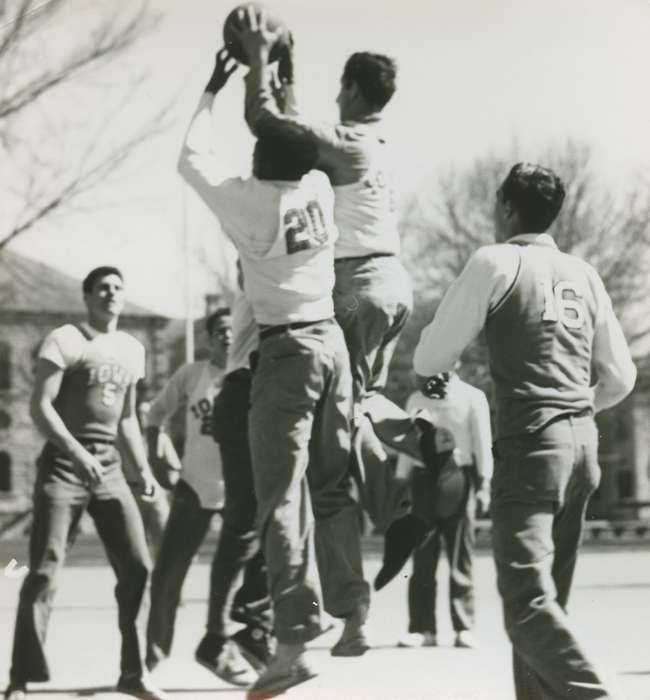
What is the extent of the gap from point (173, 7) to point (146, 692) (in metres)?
2.57

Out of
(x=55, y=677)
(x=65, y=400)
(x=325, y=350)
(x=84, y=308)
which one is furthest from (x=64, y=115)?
(x=55, y=677)

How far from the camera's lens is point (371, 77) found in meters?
4.86

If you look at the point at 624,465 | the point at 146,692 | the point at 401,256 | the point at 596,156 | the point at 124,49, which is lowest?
the point at 146,692

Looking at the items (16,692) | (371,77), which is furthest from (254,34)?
(16,692)

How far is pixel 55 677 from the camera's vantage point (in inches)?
179

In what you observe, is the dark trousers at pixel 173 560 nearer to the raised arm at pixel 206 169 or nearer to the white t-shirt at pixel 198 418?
the white t-shirt at pixel 198 418

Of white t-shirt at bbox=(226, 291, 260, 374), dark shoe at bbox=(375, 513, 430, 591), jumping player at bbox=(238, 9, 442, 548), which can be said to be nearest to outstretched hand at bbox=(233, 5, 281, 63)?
jumping player at bbox=(238, 9, 442, 548)

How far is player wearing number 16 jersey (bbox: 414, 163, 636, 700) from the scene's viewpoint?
4.12 meters

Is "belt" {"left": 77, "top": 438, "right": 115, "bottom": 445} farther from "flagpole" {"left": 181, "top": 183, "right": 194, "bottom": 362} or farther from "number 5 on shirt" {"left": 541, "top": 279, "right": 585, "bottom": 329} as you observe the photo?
"number 5 on shirt" {"left": 541, "top": 279, "right": 585, "bottom": 329}

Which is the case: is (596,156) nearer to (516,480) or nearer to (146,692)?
(516,480)

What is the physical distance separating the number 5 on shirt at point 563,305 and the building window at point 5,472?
2.18 meters

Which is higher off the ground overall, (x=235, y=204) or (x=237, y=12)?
(x=237, y=12)

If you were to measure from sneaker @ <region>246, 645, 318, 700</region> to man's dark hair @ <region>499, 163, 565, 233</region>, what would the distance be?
1679 mm

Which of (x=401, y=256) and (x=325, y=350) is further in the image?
(x=401, y=256)
